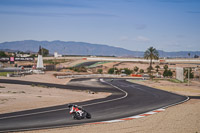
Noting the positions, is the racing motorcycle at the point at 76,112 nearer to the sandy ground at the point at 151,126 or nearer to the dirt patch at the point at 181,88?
the sandy ground at the point at 151,126

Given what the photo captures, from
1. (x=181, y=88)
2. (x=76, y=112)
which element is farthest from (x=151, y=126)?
(x=181, y=88)

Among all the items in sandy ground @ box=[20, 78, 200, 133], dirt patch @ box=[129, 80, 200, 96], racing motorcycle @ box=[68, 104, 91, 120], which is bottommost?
dirt patch @ box=[129, 80, 200, 96]

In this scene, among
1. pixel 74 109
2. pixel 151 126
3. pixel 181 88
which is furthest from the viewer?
pixel 181 88

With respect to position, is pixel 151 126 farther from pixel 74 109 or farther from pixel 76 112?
pixel 74 109

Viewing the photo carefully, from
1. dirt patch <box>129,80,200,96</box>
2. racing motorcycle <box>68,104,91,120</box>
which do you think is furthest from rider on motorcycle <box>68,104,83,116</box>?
dirt patch <box>129,80,200,96</box>

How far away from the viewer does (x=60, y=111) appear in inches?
1005

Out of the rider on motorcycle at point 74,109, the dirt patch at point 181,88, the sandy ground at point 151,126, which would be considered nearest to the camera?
the sandy ground at point 151,126

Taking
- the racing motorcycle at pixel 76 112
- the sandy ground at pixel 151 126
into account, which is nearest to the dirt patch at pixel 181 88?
the sandy ground at pixel 151 126

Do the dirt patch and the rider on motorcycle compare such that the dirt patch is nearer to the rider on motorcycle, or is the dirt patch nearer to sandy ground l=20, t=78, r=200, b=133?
sandy ground l=20, t=78, r=200, b=133

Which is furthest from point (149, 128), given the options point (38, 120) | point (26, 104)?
point (26, 104)

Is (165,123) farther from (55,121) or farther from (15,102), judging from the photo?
(15,102)

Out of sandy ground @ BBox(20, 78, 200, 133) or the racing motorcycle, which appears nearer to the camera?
sandy ground @ BBox(20, 78, 200, 133)

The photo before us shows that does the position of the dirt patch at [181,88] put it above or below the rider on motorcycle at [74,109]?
below

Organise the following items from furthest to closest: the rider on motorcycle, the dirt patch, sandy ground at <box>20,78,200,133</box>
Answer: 1. the dirt patch
2. the rider on motorcycle
3. sandy ground at <box>20,78,200,133</box>
